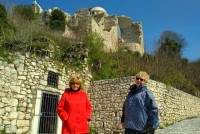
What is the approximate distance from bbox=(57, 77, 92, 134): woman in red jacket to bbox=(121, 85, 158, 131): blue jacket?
0.75 meters

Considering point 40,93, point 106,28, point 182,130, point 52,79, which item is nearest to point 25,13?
point 106,28

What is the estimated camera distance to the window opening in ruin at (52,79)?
1031 centimetres

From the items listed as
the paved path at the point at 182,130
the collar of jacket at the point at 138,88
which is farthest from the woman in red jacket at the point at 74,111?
the paved path at the point at 182,130

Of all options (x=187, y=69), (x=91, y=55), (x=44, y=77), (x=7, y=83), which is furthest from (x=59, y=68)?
(x=187, y=69)

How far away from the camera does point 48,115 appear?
989 centimetres

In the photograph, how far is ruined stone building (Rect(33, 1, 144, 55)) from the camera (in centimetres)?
2276

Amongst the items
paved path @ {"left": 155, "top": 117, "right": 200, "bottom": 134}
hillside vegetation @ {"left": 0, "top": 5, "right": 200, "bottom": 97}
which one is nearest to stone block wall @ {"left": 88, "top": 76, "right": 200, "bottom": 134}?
paved path @ {"left": 155, "top": 117, "right": 200, "bottom": 134}

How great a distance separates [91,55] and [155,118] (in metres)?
10.3

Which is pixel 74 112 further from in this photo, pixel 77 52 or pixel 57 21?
pixel 57 21

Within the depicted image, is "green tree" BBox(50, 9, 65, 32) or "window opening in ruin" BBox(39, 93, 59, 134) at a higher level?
"green tree" BBox(50, 9, 65, 32)

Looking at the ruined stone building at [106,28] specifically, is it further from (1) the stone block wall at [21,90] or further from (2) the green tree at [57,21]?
(1) the stone block wall at [21,90]

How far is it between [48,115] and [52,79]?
1.45 m

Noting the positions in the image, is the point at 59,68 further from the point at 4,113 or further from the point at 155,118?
the point at 155,118

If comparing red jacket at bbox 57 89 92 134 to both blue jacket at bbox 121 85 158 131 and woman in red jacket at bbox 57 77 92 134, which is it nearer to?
woman in red jacket at bbox 57 77 92 134
